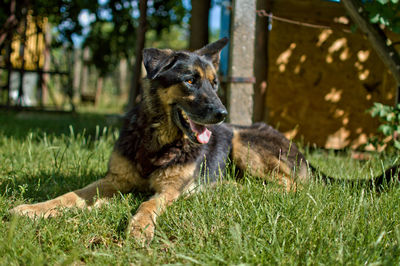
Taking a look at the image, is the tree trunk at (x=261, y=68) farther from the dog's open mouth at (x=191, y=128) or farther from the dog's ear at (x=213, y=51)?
the dog's open mouth at (x=191, y=128)

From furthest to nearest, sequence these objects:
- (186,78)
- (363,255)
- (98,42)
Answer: (98,42), (186,78), (363,255)

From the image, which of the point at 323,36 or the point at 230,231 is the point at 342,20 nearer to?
the point at 323,36

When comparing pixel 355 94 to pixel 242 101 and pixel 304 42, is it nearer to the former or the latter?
pixel 304 42

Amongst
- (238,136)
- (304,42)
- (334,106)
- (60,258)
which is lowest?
(60,258)

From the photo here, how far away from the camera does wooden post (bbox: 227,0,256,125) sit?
15.2ft

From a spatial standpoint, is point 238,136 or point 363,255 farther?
point 238,136

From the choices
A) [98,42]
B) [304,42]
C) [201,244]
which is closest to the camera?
[201,244]

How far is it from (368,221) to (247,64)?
3.02 metres

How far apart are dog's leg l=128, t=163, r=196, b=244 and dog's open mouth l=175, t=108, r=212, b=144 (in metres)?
0.29

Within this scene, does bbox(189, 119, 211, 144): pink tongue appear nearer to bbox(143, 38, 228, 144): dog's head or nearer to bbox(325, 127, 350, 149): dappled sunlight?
bbox(143, 38, 228, 144): dog's head

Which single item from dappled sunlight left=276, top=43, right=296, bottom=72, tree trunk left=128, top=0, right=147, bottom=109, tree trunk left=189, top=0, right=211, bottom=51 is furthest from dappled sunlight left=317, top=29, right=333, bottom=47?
tree trunk left=128, top=0, right=147, bottom=109

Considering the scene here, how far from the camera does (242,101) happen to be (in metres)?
4.88

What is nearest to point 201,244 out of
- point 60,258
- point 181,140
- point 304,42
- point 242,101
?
point 60,258

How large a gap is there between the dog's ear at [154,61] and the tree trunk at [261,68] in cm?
320
